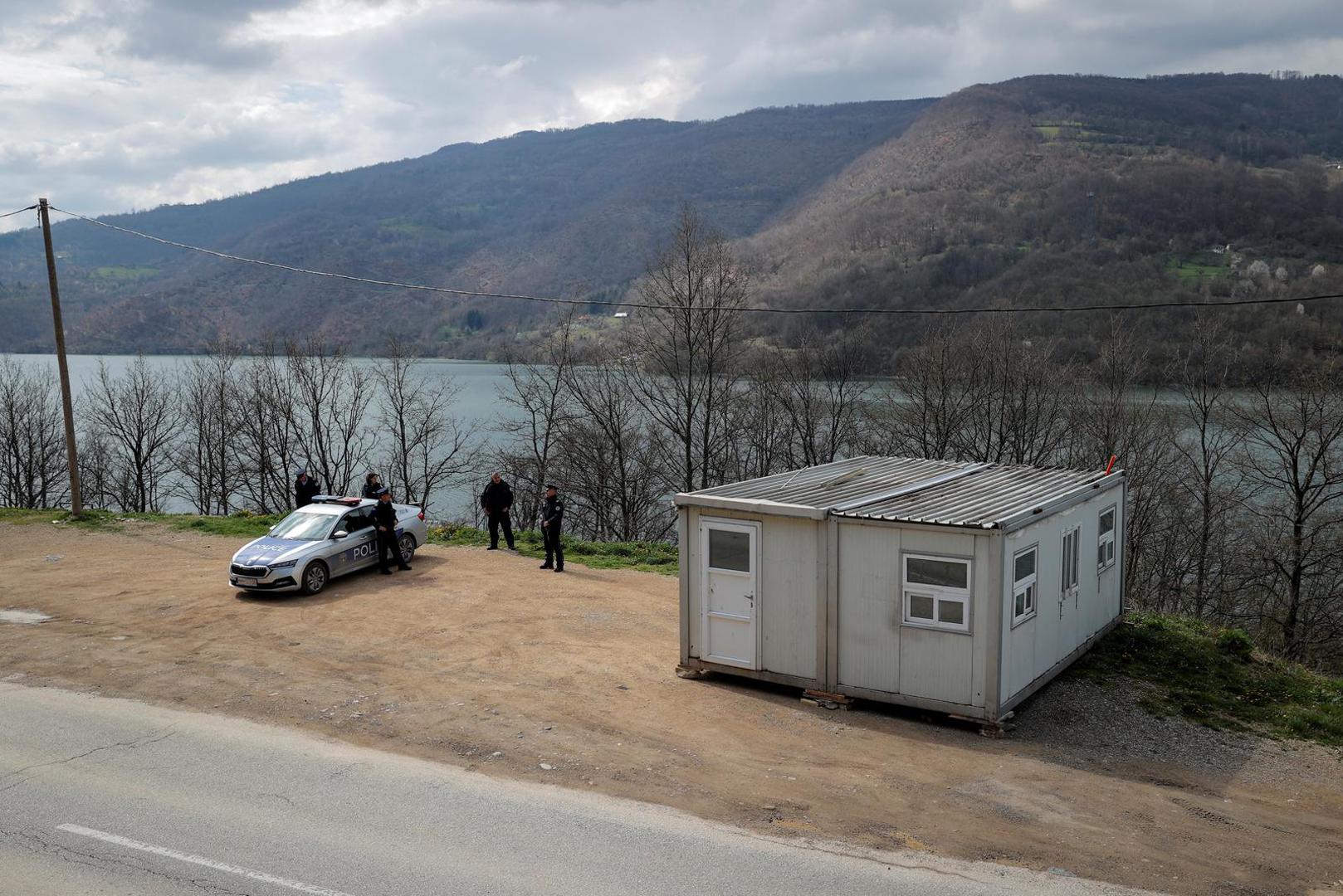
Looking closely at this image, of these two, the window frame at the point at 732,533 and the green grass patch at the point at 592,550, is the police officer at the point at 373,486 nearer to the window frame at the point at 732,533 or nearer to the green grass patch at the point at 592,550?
the green grass patch at the point at 592,550

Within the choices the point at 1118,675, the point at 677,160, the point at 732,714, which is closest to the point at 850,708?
the point at 732,714

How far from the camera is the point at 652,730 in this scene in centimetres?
1080

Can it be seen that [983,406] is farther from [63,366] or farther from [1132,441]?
[63,366]

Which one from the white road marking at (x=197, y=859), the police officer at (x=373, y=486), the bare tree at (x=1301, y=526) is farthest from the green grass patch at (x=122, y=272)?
the white road marking at (x=197, y=859)

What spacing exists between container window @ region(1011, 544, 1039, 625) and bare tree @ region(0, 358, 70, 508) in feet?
176

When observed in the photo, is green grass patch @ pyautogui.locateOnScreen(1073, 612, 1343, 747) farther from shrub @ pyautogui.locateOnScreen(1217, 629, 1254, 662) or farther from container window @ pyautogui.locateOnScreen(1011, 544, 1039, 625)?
container window @ pyautogui.locateOnScreen(1011, 544, 1039, 625)

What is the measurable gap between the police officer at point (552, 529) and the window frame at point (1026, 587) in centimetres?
957

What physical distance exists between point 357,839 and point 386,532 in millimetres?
11238

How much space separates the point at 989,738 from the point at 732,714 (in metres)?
2.95

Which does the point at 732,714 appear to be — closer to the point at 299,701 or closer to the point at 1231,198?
the point at 299,701

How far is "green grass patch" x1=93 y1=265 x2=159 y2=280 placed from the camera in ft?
438

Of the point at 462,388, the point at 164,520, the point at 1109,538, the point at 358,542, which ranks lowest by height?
the point at 462,388

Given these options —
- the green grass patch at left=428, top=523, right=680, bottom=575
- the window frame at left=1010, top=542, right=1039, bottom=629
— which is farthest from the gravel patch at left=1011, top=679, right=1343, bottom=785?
the green grass patch at left=428, top=523, right=680, bottom=575

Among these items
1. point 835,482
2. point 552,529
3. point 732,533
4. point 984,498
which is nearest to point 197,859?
point 732,533
